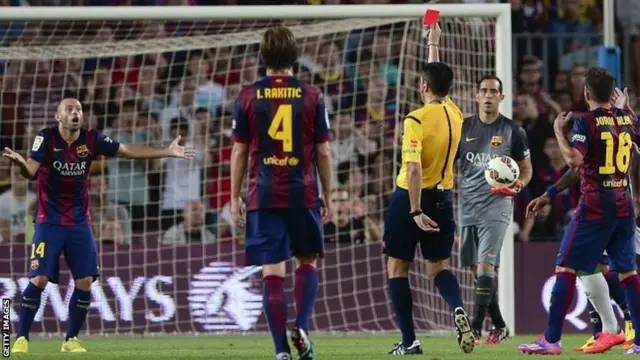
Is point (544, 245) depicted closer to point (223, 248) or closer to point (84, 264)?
point (223, 248)

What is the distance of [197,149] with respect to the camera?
17.3 m

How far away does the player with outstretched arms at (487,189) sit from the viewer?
12.9 m

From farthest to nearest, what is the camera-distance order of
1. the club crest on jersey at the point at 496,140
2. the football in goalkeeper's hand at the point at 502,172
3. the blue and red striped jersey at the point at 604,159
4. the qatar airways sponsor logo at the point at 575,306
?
the qatar airways sponsor logo at the point at 575,306, the club crest on jersey at the point at 496,140, the football in goalkeeper's hand at the point at 502,172, the blue and red striped jersey at the point at 604,159

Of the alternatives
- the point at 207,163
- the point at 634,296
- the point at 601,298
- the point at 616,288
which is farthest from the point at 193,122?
the point at 634,296

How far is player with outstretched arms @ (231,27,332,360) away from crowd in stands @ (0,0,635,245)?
709cm

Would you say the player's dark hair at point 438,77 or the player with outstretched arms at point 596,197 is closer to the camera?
the player with outstretched arms at point 596,197

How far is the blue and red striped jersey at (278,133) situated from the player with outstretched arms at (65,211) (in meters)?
3.55

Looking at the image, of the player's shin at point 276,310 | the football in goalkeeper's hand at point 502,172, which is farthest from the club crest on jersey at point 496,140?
the player's shin at point 276,310

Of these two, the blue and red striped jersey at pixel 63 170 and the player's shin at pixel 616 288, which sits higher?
the blue and red striped jersey at pixel 63 170

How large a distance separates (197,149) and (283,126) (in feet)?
26.6

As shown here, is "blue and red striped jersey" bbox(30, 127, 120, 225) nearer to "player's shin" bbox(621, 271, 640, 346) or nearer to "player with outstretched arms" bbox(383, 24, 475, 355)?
"player with outstretched arms" bbox(383, 24, 475, 355)

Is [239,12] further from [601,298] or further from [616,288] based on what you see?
[601,298]

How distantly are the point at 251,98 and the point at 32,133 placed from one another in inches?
322

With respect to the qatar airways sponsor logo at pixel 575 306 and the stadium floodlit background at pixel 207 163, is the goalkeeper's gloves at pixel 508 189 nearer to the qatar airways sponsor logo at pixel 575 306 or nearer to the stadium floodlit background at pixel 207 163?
the stadium floodlit background at pixel 207 163
